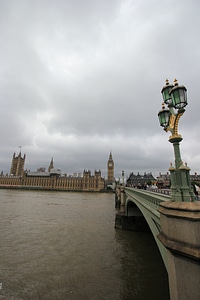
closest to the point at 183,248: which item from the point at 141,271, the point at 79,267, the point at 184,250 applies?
the point at 184,250

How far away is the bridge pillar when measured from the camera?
7.77 feet

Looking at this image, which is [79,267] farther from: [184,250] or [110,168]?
[110,168]

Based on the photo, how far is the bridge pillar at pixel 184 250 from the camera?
2367 mm

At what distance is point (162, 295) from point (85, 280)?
3.55 meters

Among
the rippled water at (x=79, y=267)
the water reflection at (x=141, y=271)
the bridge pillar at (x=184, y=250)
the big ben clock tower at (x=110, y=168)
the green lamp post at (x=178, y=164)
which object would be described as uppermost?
the big ben clock tower at (x=110, y=168)

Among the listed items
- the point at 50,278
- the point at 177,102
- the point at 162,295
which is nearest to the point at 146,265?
the point at 162,295

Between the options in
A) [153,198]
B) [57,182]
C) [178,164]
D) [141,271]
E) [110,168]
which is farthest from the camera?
[110,168]

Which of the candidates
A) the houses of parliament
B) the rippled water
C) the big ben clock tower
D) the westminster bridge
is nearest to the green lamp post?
the westminster bridge

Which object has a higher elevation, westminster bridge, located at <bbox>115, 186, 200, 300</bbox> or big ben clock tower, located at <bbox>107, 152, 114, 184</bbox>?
big ben clock tower, located at <bbox>107, 152, 114, 184</bbox>

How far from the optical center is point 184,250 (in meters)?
2.41

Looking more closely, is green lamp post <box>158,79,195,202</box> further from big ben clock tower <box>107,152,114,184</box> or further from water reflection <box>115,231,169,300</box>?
big ben clock tower <box>107,152,114,184</box>

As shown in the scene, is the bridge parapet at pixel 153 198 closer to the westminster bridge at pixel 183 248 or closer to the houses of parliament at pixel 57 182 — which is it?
the westminster bridge at pixel 183 248

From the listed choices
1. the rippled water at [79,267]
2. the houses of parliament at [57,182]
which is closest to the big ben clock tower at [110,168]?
the houses of parliament at [57,182]

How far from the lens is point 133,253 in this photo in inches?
441
